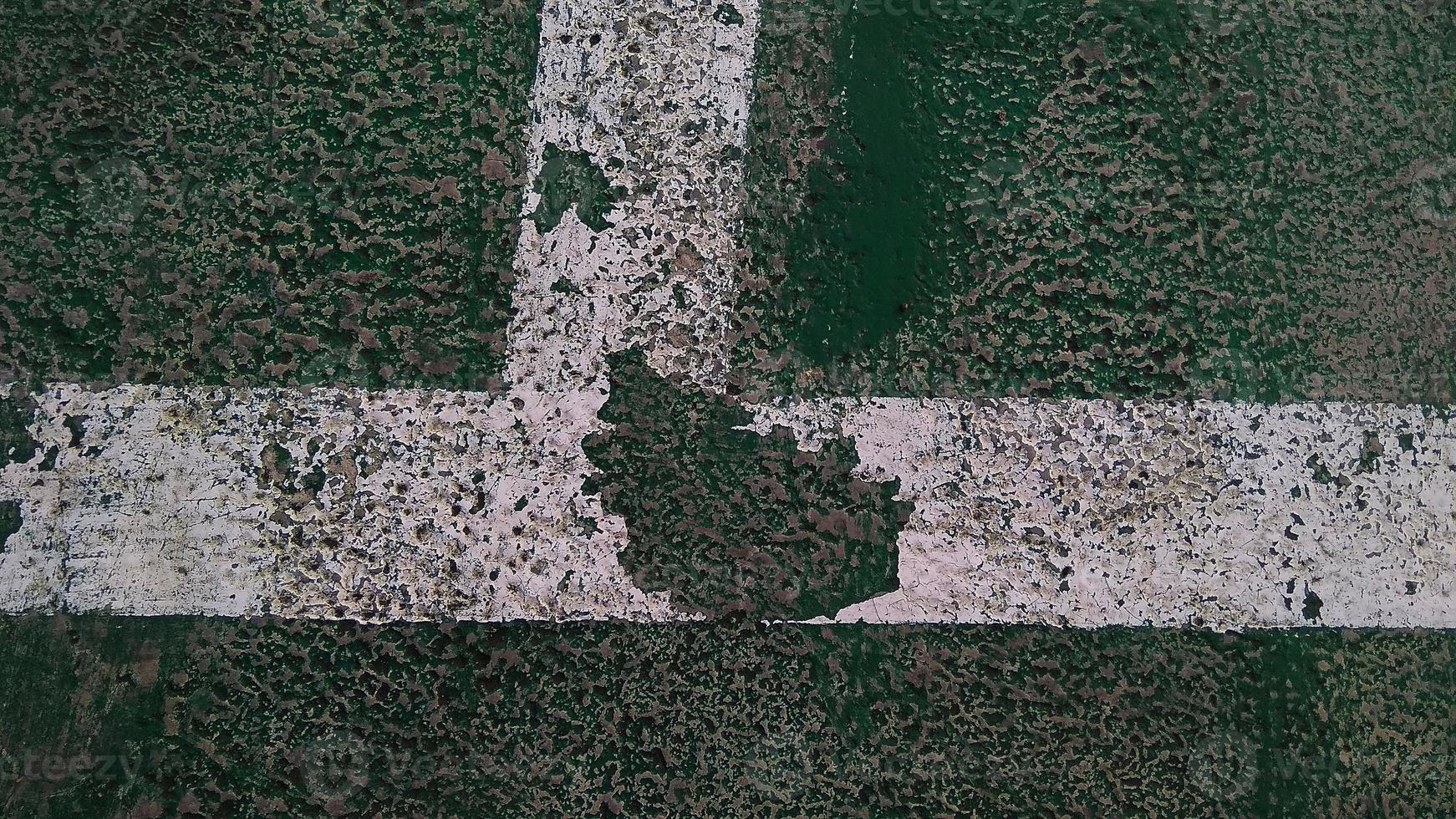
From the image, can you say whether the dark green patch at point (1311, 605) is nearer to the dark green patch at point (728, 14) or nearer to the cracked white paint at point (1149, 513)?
the cracked white paint at point (1149, 513)

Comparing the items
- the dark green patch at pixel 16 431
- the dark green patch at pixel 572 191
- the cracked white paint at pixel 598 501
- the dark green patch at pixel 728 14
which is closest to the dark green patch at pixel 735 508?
the cracked white paint at pixel 598 501

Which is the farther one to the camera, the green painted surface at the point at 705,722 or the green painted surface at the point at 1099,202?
the green painted surface at the point at 1099,202

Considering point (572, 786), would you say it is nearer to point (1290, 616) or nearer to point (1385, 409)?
point (1290, 616)

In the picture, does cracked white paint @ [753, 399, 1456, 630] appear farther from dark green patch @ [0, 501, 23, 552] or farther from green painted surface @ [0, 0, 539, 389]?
dark green patch @ [0, 501, 23, 552]

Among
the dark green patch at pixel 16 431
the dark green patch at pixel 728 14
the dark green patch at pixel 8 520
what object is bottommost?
the dark green patch at pixel 8 520

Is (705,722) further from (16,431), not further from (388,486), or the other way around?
(16,431)

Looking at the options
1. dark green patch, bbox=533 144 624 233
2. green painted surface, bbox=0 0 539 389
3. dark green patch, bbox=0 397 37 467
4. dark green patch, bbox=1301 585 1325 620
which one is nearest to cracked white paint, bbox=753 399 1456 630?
dark green patch, bbox=1301 585 1325 620

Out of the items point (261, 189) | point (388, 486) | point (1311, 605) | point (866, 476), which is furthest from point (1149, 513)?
point (261, 189)

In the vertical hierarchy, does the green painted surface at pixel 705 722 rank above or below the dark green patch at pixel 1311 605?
below
